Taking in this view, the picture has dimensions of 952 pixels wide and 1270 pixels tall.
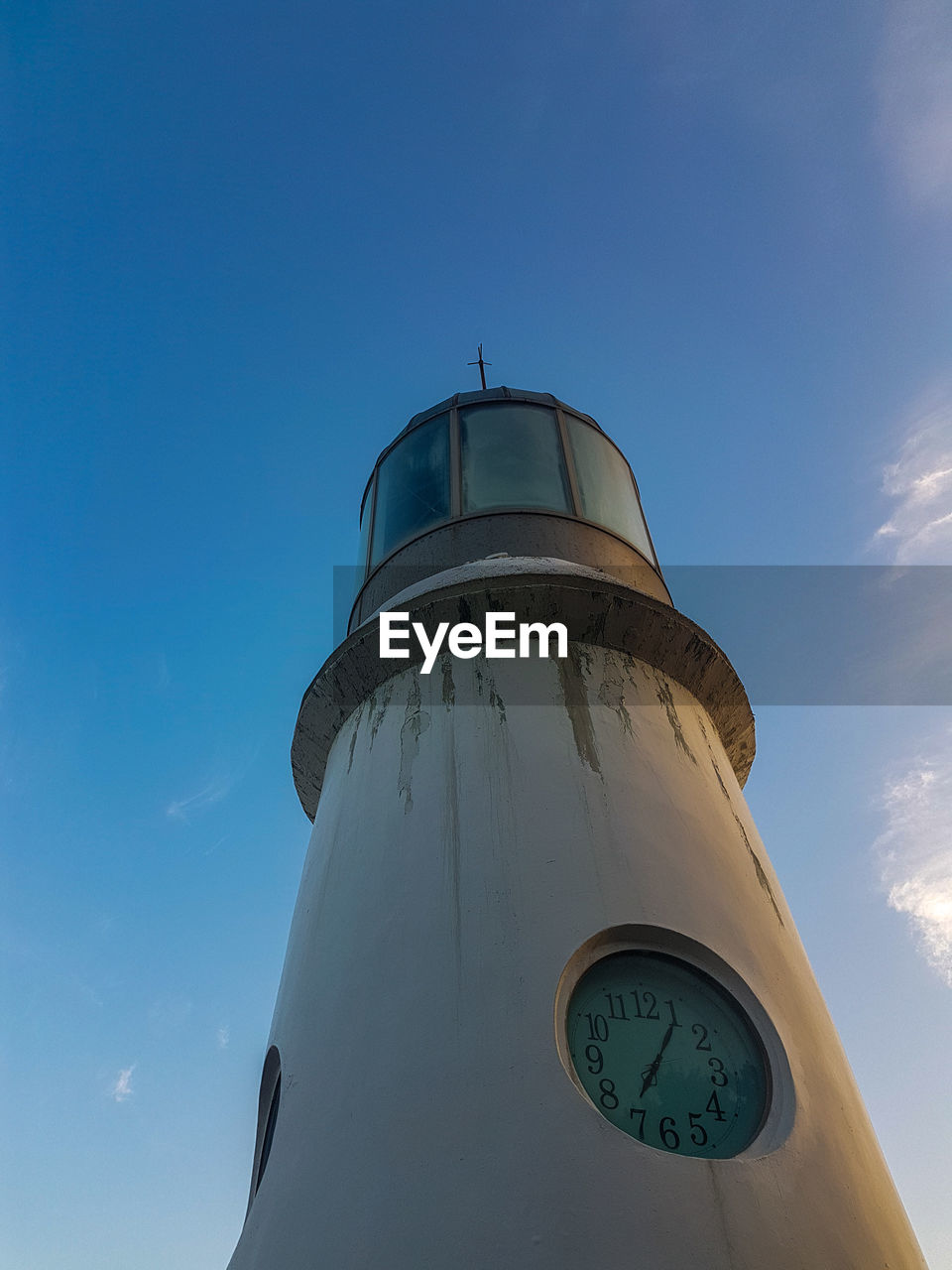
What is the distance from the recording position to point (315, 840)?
218 inches

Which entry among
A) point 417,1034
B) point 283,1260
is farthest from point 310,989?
point 283,1260

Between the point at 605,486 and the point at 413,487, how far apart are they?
175 cm

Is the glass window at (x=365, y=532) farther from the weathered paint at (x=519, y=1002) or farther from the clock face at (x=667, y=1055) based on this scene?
the clock face at (x=667, y=1055)

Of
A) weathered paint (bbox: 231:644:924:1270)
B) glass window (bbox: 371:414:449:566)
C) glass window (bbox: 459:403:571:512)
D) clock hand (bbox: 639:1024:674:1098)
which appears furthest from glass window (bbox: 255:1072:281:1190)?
glass window (bbox: 459:403:571:512)

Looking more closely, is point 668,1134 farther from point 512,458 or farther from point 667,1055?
point 512,458

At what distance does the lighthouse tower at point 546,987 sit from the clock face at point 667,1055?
0.01m

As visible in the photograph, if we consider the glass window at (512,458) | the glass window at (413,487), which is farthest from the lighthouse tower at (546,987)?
the glass window at (413,487)

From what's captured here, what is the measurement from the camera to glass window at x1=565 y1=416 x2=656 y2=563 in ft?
24.8

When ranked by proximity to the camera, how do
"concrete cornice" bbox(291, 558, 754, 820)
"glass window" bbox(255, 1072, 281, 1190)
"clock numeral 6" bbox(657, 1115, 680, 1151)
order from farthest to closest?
1. "concrete cornice" bbox(291, 558, 754, 820)
2. "glass window" bbox(255, 1072, 281, 1190)
3. "clock numeral 6" bbox(657, 1115, 680, 1151)

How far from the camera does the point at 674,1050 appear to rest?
372cm

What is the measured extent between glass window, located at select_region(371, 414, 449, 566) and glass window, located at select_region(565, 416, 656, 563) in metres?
1.18

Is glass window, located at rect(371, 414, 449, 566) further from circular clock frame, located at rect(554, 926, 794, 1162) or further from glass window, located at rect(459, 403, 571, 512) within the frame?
circular clock frame, located at rect(554, 926, 794, 1162)

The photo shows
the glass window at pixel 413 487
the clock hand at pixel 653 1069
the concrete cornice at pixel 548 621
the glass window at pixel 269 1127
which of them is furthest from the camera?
the glass window at pixel 413 487

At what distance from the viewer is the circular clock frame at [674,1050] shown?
350 cm
